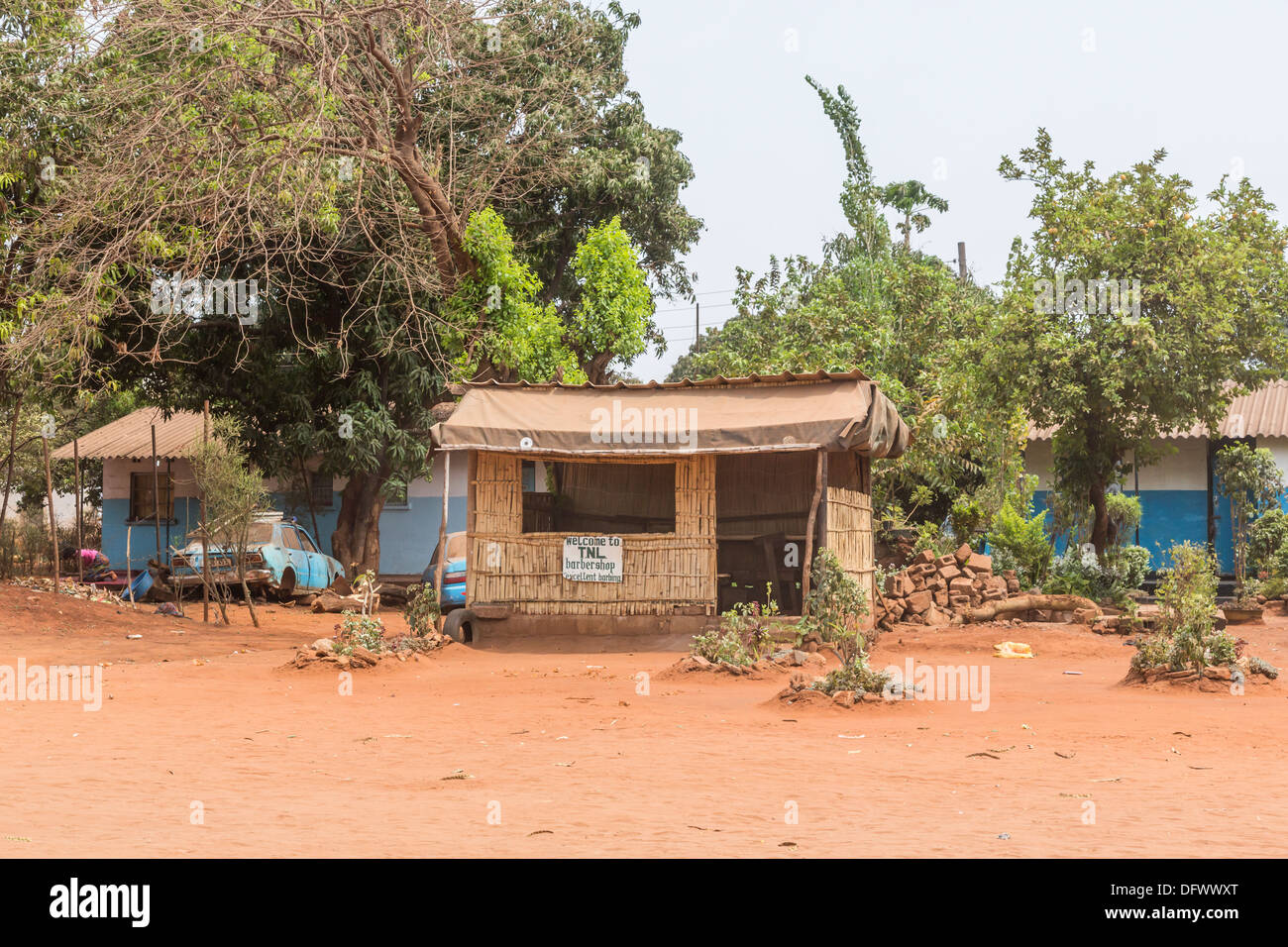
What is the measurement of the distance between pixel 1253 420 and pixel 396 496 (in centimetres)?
1819

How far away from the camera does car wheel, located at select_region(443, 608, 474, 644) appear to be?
14.7 metres

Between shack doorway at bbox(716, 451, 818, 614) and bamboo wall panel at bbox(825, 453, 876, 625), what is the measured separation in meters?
1.00

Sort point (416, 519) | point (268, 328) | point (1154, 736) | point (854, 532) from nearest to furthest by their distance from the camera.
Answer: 1. point (1154, 736)
2. point (854, 532)
3. point (268, 328)
4. point (416, 519)

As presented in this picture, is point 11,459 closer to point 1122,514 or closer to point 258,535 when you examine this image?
point 258,535

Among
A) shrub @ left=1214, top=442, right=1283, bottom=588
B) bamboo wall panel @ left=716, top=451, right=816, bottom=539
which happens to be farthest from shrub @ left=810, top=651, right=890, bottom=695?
shrub @ left=1214, top=442, right=1283, bottom=588

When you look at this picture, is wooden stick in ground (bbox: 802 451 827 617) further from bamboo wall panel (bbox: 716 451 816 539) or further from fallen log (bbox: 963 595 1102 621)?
fallen log (bbox: 963 595 1102 621)

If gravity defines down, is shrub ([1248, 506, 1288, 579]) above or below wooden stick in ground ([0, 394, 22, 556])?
below

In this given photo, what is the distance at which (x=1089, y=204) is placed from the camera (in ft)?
65.8

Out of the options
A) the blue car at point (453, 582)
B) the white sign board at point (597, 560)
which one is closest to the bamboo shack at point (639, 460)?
the white sign board at point (597, 560)

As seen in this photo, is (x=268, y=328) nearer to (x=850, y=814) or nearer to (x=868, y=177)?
(x=868, y=177)

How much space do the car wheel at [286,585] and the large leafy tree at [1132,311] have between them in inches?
516

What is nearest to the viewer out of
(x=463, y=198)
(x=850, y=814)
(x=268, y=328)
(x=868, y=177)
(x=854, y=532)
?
(x=850, y=814)

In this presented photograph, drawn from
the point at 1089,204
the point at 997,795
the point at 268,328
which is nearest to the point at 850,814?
the point at 997,795

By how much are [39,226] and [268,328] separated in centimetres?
627
